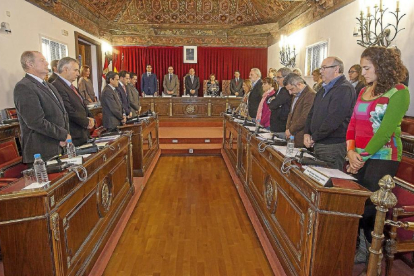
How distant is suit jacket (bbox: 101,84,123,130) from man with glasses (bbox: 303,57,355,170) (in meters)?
2.56

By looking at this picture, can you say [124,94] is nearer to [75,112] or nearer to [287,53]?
[75,112]

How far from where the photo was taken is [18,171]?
9.85ft

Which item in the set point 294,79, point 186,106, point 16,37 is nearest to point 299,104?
point 294,79

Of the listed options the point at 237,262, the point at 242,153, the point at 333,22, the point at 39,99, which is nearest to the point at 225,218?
the point at 237,262

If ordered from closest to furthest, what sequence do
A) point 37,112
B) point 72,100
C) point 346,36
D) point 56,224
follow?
point 56,224 < point 37,112 < point 72,100 < point 346,36

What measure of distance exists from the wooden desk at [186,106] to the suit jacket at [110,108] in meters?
4.49

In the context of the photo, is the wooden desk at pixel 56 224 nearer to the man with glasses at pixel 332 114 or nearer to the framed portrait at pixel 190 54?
the man with glasses at pixel 332 114

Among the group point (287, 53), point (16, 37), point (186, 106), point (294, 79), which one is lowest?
point (186, 106)

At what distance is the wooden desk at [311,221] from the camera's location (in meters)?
1.46

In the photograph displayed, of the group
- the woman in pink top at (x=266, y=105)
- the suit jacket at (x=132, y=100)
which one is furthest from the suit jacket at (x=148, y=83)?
the woman in pink top at (x=266, y=105)

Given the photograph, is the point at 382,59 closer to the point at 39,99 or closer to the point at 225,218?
the point at 225,218

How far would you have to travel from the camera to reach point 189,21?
32.4ft

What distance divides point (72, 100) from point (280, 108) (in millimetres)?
2256

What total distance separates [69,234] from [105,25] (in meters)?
8.78
